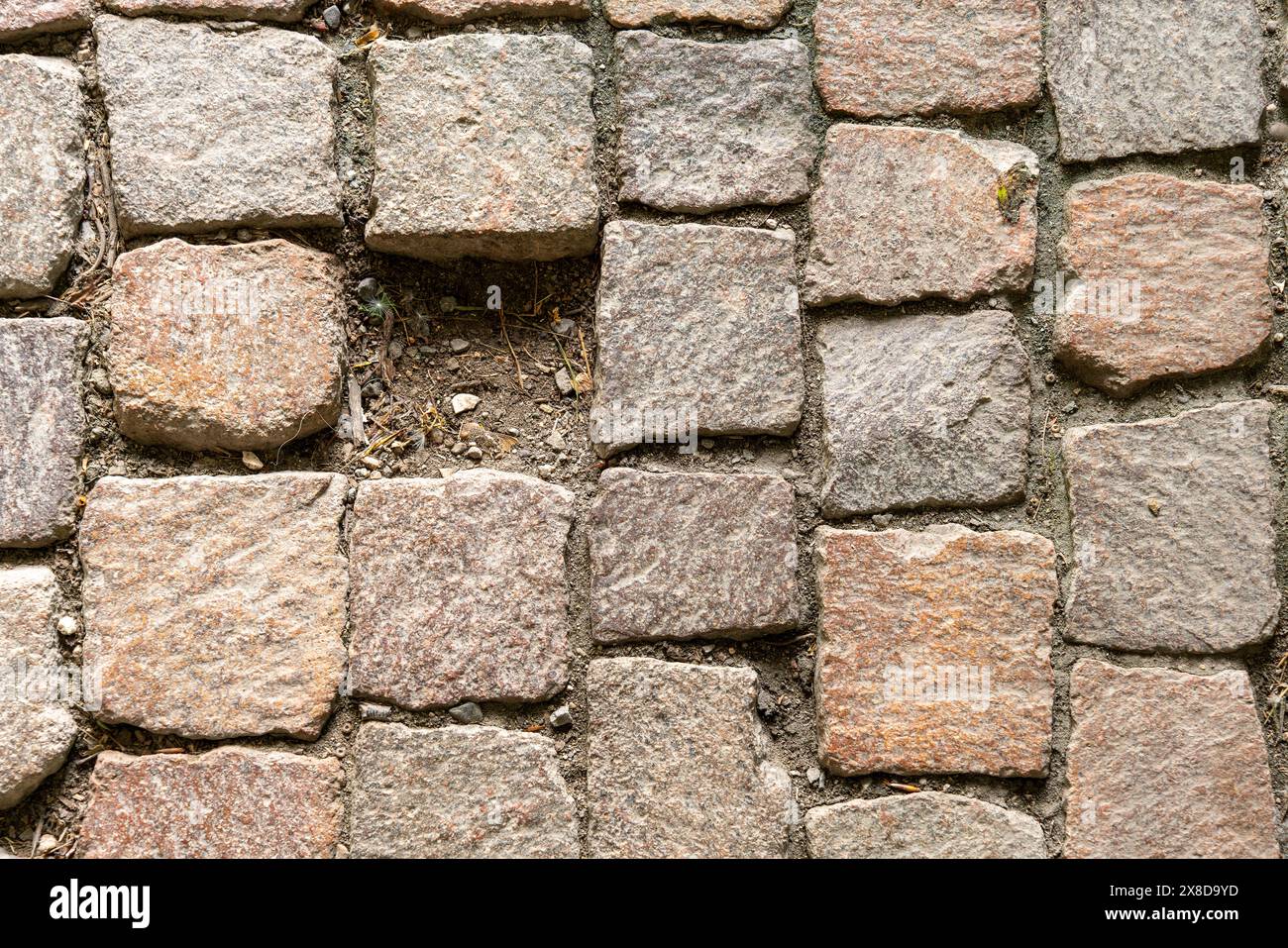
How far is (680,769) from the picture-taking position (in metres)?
1.57

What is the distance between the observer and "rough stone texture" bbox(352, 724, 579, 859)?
1.55 metres

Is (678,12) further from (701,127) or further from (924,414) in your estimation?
(924,414)

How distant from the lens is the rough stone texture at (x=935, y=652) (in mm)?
1586

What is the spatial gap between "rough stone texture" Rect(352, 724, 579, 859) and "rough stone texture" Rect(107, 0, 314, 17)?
121 cm

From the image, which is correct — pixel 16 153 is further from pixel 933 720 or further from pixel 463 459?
pixel 933 720

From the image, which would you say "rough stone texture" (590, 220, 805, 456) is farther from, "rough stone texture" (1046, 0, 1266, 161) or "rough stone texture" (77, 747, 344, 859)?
"rough stone texture" (77, 747, 344, 859)

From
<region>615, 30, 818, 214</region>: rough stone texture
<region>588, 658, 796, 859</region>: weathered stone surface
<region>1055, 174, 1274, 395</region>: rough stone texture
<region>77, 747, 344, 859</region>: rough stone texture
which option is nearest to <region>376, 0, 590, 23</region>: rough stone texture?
<region>615, 30, 818, 214</region>: rough stone texture

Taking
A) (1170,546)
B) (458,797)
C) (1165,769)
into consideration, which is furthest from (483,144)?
(1165,769)

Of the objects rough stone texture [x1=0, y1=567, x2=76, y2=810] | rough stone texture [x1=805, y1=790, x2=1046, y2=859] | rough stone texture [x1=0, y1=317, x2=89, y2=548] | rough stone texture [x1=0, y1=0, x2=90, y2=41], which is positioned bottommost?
rough stone texture [x1=805, y1=790, x2=1046, y2=859]

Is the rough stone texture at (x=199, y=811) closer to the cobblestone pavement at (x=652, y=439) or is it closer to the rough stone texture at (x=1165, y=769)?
the cobblestone pavement at (x=652, y=439)

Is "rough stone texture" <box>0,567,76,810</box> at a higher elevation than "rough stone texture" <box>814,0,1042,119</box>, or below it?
below

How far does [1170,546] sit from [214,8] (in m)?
1.84

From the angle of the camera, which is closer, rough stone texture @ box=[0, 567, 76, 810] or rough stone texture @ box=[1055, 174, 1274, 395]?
rough stone texture @ box=[0, 567, 76, 810]

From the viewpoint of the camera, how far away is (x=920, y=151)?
166 cm
